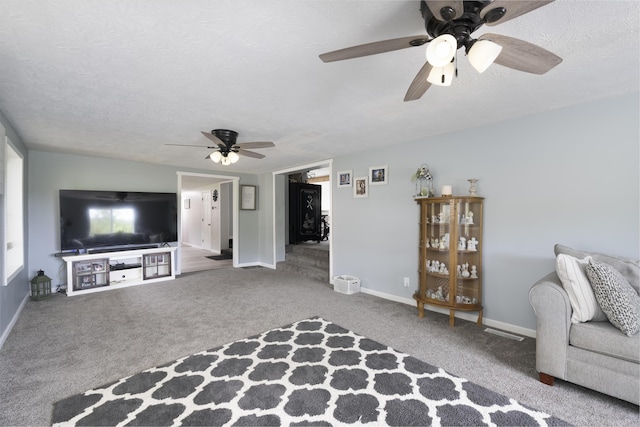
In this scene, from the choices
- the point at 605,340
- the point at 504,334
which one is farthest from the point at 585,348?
→ the point at 504,334

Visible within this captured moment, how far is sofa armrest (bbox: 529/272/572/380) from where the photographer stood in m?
2.08

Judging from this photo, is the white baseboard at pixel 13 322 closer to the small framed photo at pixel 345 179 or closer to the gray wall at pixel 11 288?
the gray wall at pixel 11 288

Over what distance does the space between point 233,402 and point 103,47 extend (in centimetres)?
234

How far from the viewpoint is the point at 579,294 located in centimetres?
211

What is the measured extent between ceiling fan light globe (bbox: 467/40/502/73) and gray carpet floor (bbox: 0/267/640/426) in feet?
6.91

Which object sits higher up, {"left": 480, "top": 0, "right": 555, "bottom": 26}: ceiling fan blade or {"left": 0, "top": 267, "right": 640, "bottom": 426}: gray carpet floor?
{"left": 480, "top": 0, "right": 555, "bottom": 26}: ceiling fan blade

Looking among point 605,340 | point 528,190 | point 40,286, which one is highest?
point 528,190

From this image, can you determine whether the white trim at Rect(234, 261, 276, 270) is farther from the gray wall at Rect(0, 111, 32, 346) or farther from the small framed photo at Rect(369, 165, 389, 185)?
the gray wall at Rect(0, 111, 32, 346)

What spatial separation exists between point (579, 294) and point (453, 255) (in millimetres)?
1238

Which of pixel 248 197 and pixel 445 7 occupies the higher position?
pixel 445 7

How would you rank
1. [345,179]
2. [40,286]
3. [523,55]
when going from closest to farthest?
1. [523,55]
2. [40,286]
3. [345,179]

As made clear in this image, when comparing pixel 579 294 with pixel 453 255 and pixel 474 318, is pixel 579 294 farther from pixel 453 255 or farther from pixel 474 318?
pixel 474 318

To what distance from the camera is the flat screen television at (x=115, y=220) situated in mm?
4645

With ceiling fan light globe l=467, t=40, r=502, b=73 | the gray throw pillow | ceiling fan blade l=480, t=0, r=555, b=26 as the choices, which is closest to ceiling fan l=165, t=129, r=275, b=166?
ceiling fan light globe l=467, t=40, r=502, b=73
